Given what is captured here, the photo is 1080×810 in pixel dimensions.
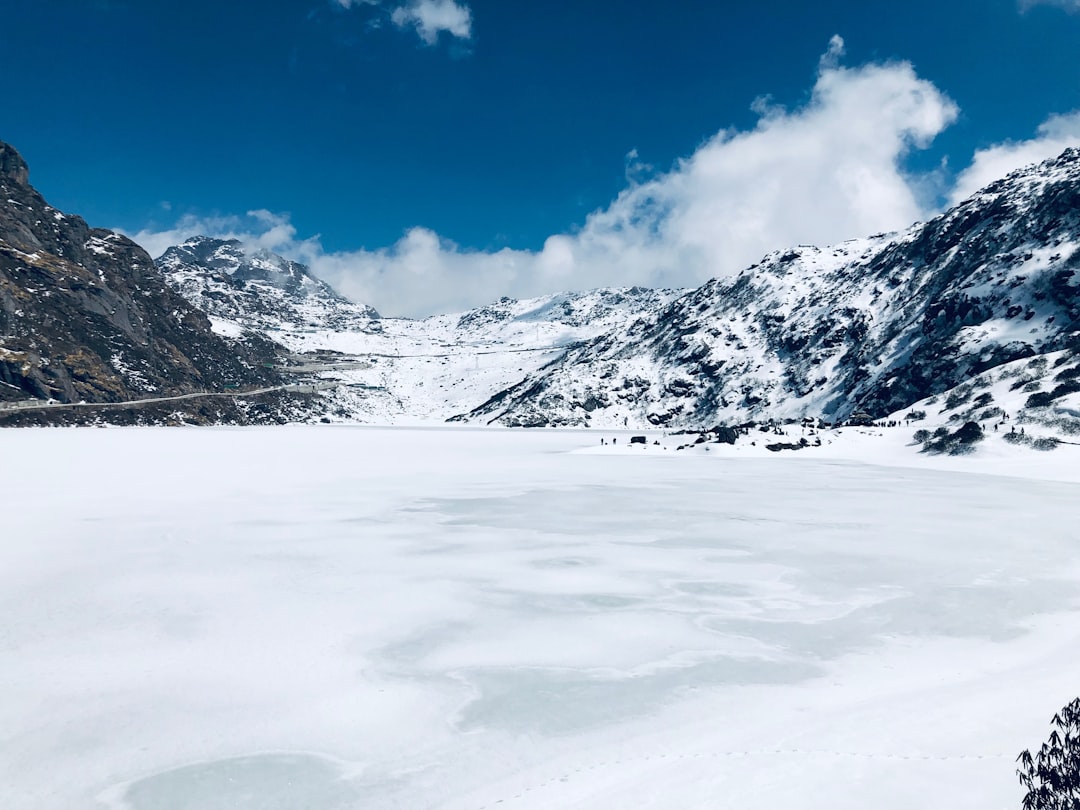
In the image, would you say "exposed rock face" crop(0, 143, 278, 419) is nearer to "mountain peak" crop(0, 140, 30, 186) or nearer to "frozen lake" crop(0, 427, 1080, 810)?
"mountain peak" crop(0, 140, 30, 186)

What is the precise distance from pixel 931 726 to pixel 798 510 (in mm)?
19384

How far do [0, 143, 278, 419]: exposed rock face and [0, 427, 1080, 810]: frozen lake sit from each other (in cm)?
10010

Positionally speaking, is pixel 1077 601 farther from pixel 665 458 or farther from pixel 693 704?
pixel 665 458

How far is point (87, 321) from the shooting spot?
12288cm

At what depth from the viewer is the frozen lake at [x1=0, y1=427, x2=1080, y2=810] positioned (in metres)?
7.57

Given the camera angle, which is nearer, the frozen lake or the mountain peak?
the frozen lake

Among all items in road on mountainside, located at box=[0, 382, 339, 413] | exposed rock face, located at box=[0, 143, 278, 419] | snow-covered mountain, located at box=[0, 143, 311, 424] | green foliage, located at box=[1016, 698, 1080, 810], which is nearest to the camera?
green foliage, located at box=[1016, 698, 1080, 810]

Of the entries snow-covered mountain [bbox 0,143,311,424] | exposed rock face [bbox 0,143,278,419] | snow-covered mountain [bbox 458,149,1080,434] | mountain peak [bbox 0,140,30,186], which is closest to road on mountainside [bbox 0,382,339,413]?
snow-covered mountain [bbox 0,143,311,424]

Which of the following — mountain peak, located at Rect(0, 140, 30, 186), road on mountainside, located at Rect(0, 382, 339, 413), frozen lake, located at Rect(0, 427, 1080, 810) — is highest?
mountain peak, located at Rect(0, 140, 30, 186)

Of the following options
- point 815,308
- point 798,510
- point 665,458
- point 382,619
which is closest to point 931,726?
point 382,619

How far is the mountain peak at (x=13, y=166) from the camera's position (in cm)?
14475

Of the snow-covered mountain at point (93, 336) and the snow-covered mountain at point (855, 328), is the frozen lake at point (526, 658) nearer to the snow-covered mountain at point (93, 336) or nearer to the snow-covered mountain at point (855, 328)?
the snow-covered mountain at point (855, 328)

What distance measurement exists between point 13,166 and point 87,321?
5501cm

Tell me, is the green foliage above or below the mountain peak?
below
